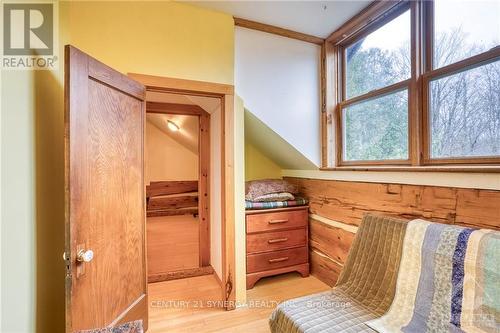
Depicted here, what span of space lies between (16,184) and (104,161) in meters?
0.41

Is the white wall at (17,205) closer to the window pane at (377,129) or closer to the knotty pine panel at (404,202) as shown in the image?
the knotty pine panel at (404,202)

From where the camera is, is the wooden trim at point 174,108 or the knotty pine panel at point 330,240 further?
the wooden trim at point 174,108

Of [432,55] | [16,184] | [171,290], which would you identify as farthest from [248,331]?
[432,55]

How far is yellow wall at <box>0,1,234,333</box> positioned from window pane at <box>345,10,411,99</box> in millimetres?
1154

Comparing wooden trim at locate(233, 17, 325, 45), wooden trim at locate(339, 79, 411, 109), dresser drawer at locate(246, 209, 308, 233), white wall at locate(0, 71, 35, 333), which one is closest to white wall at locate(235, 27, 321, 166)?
wooden trim at locate(233, 17, 325, 45)

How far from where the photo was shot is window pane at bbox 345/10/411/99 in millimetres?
1690

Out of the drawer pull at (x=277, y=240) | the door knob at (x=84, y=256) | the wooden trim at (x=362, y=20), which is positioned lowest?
the drawer pull at (x=277, y=240)

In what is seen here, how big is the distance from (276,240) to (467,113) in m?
1.74

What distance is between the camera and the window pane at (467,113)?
4.08 feet

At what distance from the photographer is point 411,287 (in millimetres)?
1153

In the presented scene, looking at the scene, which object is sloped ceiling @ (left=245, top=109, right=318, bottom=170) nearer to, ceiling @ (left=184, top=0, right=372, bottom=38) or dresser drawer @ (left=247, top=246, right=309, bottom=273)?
ceiling @ (left=184, top=0, right=372, bottom=38)

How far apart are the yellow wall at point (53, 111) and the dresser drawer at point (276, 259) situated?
56.1 inches

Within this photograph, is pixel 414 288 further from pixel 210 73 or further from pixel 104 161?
pixel 210 73

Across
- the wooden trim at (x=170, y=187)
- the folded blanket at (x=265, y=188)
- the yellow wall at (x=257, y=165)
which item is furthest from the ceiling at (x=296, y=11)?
the wooden trim at (x=170, y=187)
